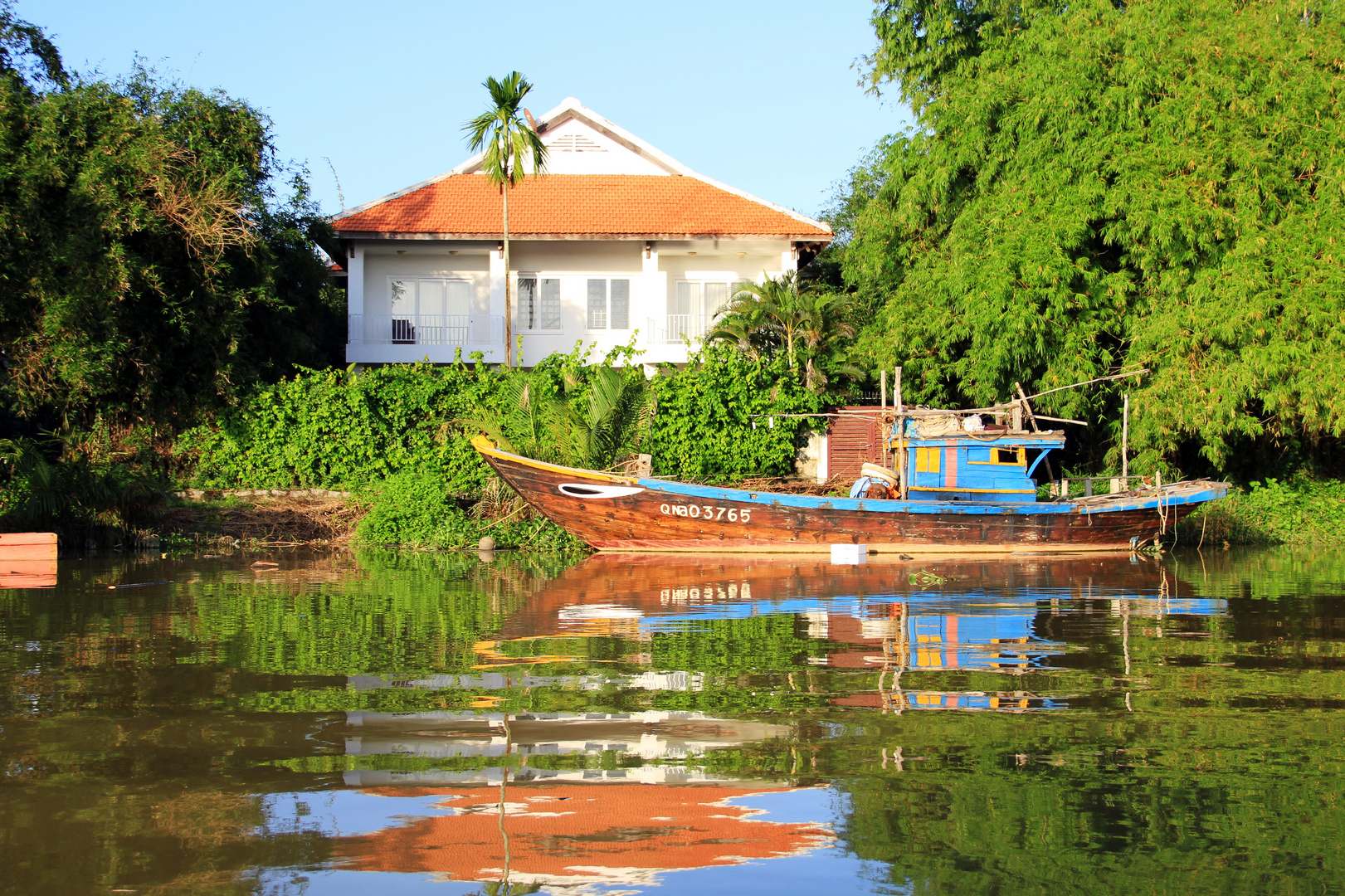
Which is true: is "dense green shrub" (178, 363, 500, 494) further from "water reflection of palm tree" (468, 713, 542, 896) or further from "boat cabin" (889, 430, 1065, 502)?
"water reflection of palm tree" (468, 713, 542, 896)

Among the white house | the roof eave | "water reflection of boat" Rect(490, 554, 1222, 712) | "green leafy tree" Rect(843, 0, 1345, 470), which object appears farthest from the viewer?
the white house

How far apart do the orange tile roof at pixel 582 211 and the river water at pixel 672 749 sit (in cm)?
1519

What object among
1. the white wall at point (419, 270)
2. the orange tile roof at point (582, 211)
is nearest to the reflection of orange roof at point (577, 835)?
the orange tile roof at point (582, 211)

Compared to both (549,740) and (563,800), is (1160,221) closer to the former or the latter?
(549,740)

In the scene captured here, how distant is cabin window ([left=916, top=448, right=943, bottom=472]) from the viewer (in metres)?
17.4

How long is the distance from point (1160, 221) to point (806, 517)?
330 inches

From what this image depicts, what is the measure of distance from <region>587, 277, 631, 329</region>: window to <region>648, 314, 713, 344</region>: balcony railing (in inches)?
43.5

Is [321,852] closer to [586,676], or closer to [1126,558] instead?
[586,676]

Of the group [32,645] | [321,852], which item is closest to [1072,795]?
[321,852]

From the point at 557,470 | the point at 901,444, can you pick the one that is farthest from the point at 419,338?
the point at 901,444

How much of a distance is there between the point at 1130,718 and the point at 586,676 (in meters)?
3.54

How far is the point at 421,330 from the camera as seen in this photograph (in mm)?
25281

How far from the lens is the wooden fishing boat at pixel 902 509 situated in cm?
1683

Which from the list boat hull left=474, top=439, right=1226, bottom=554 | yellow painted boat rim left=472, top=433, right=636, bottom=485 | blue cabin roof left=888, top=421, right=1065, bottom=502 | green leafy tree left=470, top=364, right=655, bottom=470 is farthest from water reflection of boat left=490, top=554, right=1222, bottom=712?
green leafy tree left=470, top=364, right=655, bottom=470
